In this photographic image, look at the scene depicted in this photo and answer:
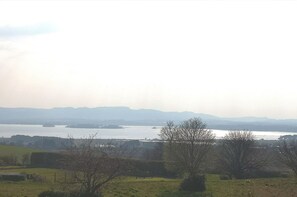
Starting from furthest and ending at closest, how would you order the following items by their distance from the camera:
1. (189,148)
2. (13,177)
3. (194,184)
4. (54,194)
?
(189,148) < (13,177) < (194,184) < (54,194)

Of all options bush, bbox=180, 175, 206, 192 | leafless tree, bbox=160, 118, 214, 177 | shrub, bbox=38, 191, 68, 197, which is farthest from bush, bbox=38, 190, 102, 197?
leafless tree, bbox=160, 118, 214, 177

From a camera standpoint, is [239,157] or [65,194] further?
[239,157]

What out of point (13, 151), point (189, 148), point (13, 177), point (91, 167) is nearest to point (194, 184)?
A: point (189, 148)

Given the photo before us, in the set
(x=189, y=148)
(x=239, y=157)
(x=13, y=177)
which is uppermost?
(x=189, y=148)

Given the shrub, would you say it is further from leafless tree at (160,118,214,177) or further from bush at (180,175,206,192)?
leafless tree at (160,118,214,177)

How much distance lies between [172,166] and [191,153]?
3.04 meters

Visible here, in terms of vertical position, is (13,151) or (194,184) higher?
(13,151)

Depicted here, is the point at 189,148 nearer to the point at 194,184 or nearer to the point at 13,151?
the point at 194,184

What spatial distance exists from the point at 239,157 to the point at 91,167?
3458 centimetres

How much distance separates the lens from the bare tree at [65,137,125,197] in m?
21.1

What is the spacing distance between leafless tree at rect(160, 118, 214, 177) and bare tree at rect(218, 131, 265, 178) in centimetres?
1187

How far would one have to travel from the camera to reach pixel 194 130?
39281 millimetres

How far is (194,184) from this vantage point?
28.9 meters

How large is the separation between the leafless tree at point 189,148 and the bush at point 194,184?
21.6ft
